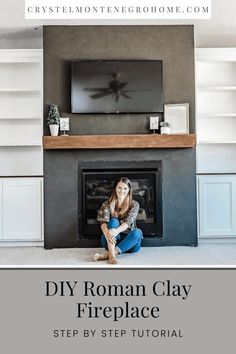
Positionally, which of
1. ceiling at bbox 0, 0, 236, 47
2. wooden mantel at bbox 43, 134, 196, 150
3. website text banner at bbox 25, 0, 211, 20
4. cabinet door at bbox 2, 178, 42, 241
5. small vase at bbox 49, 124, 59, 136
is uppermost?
ceiling at bbox 0, 0, 236, 47

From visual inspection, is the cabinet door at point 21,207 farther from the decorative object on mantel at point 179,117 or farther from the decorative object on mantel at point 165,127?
the decorative object on mantel at point 179,117

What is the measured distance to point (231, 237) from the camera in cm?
380

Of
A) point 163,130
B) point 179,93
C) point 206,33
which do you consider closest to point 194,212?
point 163,130

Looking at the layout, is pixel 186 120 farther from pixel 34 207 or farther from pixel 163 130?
pixel 34 207

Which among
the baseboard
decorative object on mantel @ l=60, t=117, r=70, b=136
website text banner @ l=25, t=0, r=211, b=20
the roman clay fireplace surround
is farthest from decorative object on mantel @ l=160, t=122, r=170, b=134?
website text banner @ l=25, t=0, r=211, b=20

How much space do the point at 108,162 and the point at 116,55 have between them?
1054mm

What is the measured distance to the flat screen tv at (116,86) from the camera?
357 centimetres

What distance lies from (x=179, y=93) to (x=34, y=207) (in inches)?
71.9

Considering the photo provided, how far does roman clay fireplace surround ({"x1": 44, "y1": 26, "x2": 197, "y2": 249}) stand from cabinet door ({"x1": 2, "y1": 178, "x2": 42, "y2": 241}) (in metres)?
0.14

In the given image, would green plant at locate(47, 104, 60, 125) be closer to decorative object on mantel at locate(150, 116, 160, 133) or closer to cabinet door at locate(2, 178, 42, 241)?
cabinet door at locate(2, 178, 42, 241)

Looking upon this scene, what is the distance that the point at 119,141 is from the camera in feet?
11.5

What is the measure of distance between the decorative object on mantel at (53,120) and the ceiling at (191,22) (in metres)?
0.77

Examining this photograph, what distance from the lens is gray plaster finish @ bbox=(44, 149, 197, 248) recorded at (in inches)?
142

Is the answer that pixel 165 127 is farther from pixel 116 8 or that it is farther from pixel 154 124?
pixel 116 8
